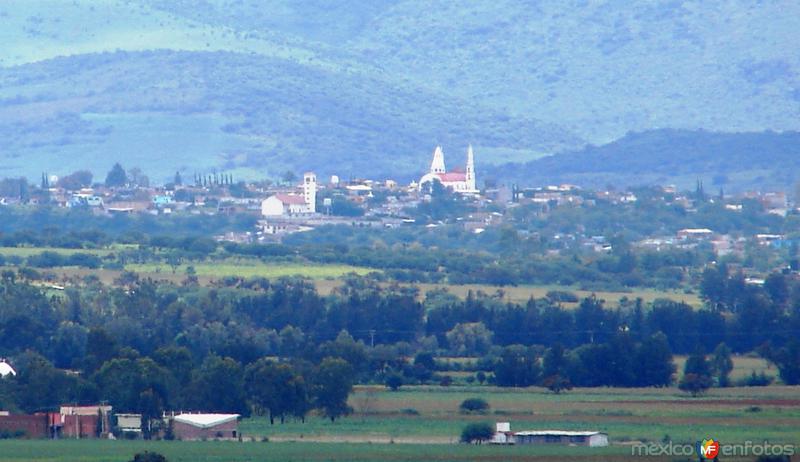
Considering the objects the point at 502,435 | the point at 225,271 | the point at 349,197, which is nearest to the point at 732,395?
the point at 502,435

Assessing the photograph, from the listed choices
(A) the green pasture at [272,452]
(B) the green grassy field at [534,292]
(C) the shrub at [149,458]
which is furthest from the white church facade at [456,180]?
(C) the shrub at [149,458]

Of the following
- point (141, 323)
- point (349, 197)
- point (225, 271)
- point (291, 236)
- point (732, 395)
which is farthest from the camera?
point (349, 197)

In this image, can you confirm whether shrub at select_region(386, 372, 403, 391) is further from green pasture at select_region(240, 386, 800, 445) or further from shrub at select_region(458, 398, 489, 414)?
shrub at select_region(458, 398, 489, 414)

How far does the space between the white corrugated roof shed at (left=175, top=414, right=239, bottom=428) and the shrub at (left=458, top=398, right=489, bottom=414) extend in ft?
17.1

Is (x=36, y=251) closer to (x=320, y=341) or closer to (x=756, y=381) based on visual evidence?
(x=320, y=341)

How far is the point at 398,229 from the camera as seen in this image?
469 ft

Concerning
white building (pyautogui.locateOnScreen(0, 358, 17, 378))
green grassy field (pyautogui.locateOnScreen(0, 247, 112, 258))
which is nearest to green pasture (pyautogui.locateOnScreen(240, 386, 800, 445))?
white building (pyautogui.locateOnScreen(0, 358, 17, 378))

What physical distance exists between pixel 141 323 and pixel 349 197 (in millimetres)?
76935

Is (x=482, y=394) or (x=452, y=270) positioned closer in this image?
(x=482, y=394)

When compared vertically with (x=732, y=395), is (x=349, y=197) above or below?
above

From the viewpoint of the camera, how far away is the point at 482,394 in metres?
67.6

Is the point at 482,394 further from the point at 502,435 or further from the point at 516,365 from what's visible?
the point at 502,435

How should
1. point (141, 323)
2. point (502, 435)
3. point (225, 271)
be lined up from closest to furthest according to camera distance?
1. point (502, 435)
2. point (141, 323)
3. point (225, 271)

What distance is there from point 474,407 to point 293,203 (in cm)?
8856
